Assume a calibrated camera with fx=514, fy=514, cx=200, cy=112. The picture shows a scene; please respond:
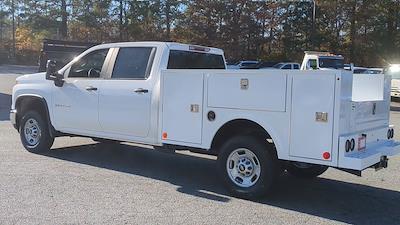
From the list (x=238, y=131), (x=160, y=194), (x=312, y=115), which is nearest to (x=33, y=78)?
(x=160, y=194)

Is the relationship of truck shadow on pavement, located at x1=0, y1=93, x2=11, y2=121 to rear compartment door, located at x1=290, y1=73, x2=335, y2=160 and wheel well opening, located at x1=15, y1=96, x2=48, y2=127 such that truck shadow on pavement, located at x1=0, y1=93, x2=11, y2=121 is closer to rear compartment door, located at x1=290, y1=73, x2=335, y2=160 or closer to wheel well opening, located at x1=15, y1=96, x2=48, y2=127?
wheel well opening, located at x1=15, y1=96, x2=48, y2=127

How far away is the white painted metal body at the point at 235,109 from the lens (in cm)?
579

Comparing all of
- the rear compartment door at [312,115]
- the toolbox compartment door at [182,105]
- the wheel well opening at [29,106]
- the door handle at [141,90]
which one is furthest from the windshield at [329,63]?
the rear compartment door at [312,115]

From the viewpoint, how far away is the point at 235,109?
649cm

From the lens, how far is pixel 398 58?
4781cm

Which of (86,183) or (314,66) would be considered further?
(314,66)

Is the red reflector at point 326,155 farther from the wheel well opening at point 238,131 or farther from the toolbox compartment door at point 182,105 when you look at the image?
the toolbox compartment door at point 182,105

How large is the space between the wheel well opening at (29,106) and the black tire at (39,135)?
3.6 inches

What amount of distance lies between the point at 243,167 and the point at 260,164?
0.98ft

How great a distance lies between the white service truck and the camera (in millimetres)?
5852

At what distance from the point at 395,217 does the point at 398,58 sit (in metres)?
45.4

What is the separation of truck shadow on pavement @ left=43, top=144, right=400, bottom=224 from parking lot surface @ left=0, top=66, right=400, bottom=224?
1 centimetres

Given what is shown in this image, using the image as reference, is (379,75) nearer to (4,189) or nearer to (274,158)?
(274,158)

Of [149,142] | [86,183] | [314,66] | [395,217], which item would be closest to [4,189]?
[86,183]
